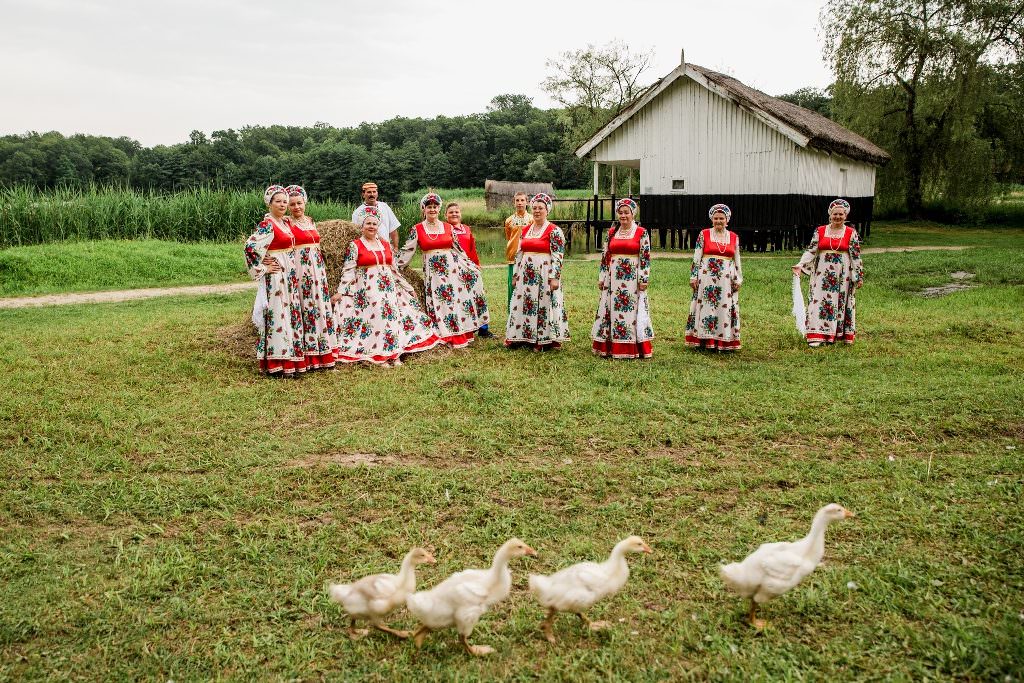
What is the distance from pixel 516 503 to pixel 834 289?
6.11 m

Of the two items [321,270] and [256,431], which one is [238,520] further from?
[321,270]

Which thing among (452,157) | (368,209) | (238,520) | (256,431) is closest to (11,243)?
(368,209)

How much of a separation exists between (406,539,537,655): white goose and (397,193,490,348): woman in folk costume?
607 cm

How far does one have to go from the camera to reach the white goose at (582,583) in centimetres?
313

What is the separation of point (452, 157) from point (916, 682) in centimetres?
6629

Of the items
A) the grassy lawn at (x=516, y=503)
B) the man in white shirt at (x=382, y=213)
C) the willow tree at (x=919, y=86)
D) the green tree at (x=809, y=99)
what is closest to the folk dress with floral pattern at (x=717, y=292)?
the grassy lawn at (x=516, y=503)

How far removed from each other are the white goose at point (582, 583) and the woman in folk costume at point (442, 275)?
6.02 metres

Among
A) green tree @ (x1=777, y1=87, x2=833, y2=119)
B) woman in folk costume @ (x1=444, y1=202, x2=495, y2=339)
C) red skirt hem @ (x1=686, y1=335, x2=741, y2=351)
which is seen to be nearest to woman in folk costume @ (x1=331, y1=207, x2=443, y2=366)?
woman in folk costume @ (x1=444, y1=202, x2=495, y2=339)

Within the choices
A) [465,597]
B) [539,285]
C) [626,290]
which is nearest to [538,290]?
[539,285]

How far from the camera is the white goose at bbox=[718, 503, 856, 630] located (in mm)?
3174

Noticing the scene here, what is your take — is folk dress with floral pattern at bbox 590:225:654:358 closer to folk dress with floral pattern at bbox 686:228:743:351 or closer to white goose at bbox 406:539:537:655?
folk dress with floral pattern at bbox 686:228:743:351

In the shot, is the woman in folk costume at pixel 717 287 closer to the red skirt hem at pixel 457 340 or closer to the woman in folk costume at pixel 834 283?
the woman in folk costume at pixel 834 283

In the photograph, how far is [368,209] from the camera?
29.9 ft

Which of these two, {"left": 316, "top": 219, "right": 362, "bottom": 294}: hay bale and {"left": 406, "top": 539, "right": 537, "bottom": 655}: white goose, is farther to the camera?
{"left": 316, "top": 219, "right": 362, "bottom": 294}: hay bale
